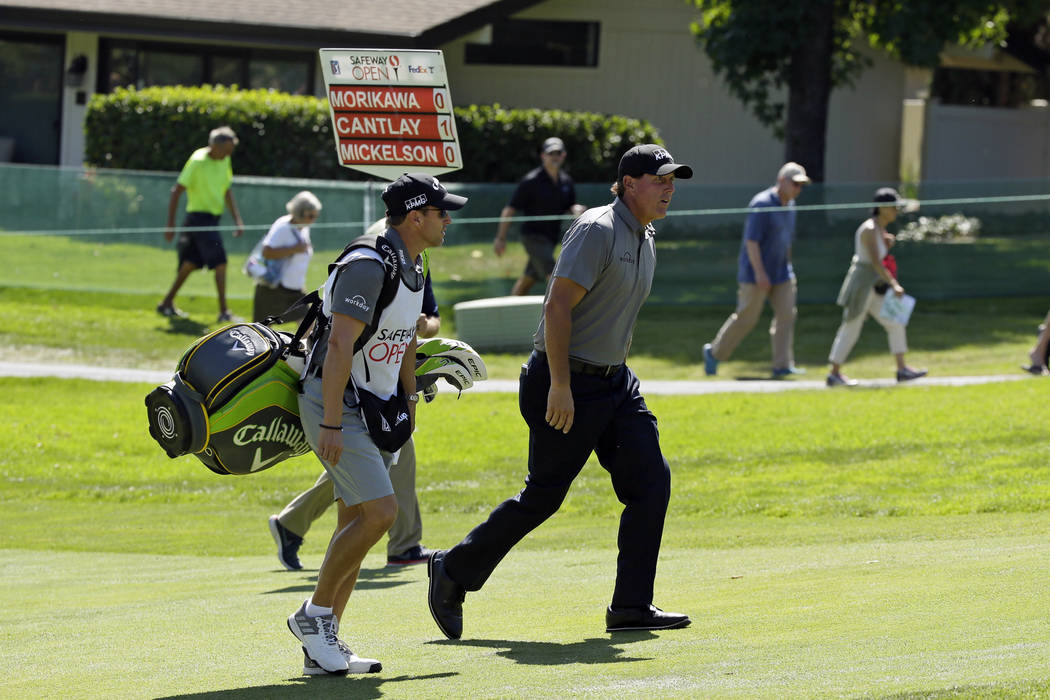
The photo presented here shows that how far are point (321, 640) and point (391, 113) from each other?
131 inches

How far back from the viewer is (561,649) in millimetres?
5684

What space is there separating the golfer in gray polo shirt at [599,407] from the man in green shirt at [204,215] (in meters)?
11.4

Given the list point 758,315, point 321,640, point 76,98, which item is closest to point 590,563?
point 321,640

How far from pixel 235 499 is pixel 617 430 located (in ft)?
17.8

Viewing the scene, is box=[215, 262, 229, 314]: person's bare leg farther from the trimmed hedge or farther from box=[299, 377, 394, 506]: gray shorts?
box=[299, 377, 394, 506]: gray shorts

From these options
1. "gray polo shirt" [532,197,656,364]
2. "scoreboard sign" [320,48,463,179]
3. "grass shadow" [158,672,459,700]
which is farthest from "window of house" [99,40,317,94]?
"grass shadow" [158,672,459,700]

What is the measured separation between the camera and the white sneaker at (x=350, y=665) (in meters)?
5.36

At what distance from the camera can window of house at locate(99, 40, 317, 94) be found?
25812 millimetres

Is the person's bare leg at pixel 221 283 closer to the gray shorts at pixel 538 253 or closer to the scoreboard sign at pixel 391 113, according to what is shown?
the gray shorts at pixel 538 253

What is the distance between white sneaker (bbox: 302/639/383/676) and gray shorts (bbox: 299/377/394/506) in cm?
54

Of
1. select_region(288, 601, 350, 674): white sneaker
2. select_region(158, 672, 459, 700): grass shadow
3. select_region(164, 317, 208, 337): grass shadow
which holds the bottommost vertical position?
select_region(164, 317, 208, 337): grass shadow

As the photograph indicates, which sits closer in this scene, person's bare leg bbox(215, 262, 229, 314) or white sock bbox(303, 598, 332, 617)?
white sock bbox(303, 598, 332, 617)

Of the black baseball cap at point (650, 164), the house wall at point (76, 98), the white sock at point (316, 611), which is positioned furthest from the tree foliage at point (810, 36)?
the white sock at point (316, 611)

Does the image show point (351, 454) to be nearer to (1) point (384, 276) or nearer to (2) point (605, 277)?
(1) point (384, 276)
